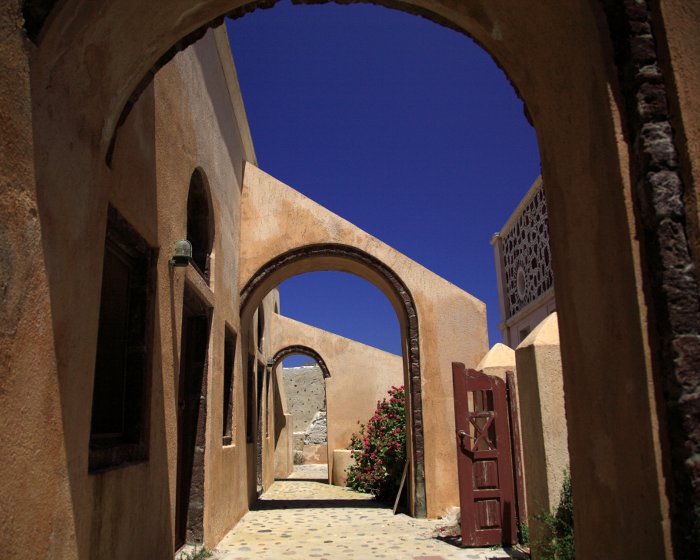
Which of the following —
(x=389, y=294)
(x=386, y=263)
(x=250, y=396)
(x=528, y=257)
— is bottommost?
(x=250, y=396)

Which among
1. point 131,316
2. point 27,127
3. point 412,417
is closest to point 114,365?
point 131,316

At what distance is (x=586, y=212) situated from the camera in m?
2.37

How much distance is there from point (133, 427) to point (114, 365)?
420 mm

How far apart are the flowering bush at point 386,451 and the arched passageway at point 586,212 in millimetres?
7238

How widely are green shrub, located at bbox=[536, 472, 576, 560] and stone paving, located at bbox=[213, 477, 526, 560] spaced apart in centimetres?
127

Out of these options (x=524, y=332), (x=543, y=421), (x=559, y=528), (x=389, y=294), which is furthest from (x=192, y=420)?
(x=524, y=332)

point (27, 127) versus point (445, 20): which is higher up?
point (445, 20)

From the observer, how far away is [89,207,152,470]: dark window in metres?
3.75

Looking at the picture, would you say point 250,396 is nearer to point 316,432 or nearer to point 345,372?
point 345,372

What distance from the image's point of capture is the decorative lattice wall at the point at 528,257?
45.5 feet

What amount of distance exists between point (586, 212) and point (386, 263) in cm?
648

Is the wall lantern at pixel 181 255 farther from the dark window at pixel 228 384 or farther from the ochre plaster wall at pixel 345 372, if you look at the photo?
the ochre plaster wall at pixel 345 372

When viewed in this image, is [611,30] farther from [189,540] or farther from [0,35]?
[189,540]

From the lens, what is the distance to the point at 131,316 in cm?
391
